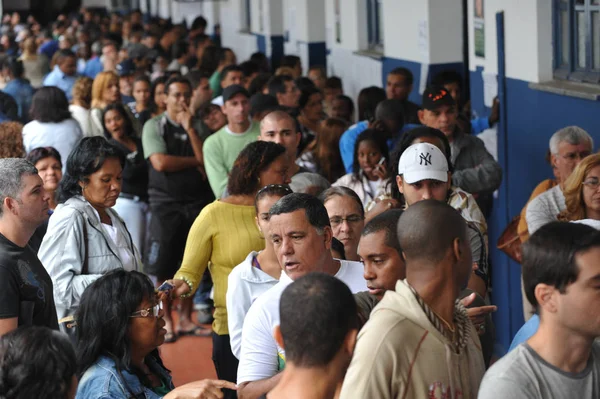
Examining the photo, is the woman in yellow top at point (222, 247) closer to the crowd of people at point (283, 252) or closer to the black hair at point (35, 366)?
the crowd of people at point (283, 252)

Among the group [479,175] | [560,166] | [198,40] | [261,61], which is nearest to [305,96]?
[479,175]

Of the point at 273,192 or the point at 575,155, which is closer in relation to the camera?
the point at 273,192

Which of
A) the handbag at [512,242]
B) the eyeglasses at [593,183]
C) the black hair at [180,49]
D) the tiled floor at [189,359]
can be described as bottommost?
the tiled floor at [189,359]

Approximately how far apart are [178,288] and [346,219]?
2.92 ft

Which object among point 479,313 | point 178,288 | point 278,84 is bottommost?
point 178,288

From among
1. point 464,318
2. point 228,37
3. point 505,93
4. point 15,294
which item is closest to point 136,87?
point 505,93

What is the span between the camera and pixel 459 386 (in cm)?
293

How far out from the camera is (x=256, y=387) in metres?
3.82

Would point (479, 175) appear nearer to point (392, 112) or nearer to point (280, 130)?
point (392, 112)

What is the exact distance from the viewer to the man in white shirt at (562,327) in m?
2.66

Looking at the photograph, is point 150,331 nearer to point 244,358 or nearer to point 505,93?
point 244,358

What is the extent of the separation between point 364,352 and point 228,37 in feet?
69.6

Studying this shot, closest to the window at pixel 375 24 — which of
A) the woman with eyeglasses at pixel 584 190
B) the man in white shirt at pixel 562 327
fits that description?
the woman with eyeglasses at pixel 584 190

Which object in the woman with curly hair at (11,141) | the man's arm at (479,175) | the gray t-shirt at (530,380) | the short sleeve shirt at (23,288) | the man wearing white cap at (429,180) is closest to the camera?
the gray t-shirt at (530,380)
